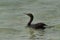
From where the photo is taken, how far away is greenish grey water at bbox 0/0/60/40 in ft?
45.6

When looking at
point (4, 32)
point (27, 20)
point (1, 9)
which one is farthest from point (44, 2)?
point (4, 32)

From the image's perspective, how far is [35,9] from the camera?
62.2 feet

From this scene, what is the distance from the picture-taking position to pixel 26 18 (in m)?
16.8

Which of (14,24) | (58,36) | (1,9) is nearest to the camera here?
(58,36)

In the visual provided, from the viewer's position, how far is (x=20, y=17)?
16.8 meters

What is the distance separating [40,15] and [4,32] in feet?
11.2

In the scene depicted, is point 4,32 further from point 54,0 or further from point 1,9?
point 54,0

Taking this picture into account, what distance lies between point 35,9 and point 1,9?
1.69m

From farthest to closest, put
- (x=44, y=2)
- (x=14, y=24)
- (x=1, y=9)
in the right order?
(x=44, y=2)
(x=1, y=9)
(x=14, y=24)

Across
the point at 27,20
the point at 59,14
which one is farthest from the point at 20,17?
the point at 59,14

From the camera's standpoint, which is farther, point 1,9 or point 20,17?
point 1,9

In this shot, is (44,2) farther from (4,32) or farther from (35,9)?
(4,32)

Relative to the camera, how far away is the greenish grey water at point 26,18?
45.6 ft

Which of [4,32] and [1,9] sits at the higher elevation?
[1,9]
